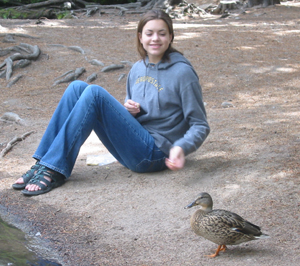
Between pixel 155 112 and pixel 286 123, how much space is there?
7.70 feet

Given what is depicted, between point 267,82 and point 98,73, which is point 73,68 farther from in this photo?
point 267,82

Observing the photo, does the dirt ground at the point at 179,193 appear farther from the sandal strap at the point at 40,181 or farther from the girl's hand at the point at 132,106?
the girl's hand at the point at 132,106

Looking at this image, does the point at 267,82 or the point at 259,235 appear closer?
the point at 259,235

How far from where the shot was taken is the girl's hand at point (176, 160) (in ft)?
10.4

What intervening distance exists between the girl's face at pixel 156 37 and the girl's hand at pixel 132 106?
0.48 metres

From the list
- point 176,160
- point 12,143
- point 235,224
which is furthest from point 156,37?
point 12,143

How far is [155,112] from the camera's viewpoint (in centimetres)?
399

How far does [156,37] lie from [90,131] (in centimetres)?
106

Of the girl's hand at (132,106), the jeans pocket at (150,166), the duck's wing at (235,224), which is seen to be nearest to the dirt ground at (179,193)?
the jeans pocket at (150,166)

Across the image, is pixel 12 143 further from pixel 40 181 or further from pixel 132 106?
pixel 132 106

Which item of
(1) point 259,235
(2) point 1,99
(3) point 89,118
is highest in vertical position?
(3) point 89,118

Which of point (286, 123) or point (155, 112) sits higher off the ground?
point (155, 112)

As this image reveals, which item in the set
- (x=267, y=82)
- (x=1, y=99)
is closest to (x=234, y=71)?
(x=267, y=82)

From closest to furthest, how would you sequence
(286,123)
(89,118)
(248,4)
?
(89,118) → (286,123) → (248,4)
